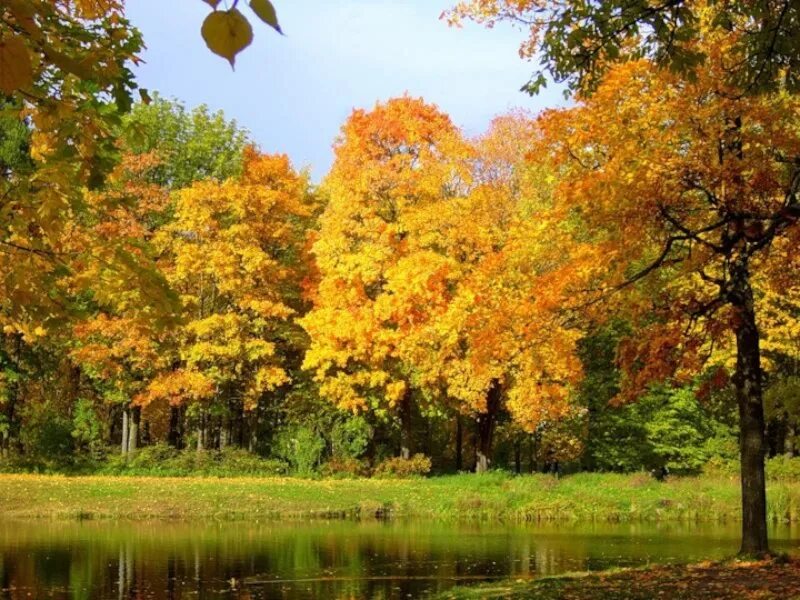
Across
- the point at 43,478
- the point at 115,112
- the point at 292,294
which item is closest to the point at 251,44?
the point at 115,112

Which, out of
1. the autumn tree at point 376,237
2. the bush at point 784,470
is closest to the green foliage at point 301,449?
the autumn tree at point 376,237

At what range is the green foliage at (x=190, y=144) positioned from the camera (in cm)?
3594

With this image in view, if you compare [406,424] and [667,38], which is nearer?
[667,38]

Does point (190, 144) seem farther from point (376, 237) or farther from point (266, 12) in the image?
point (266, 12)

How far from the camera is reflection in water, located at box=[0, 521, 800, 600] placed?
13.5m

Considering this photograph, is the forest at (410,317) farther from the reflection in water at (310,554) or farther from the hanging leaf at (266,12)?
the hanging leaf at (266,12)

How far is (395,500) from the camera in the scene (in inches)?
987

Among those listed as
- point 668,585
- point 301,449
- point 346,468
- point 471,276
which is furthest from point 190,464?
point 668,585

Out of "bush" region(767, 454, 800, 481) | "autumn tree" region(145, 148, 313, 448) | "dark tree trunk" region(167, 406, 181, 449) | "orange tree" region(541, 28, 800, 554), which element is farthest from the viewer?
"dark tree trunk" region(167, 406, 181, 449)

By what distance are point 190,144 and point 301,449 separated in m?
12.9

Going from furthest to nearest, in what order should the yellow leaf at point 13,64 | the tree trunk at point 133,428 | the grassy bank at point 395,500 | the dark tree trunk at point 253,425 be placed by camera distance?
the dark tree trunk at point 253,425, the tree trunk at point 133,428, the grassy bank at point 395,500, the yellow leaf at point 13,64

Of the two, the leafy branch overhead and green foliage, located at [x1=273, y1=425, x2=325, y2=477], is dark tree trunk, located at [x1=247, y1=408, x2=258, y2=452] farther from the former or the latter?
the leafy branch overhead

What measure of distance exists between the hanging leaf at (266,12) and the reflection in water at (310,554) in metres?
11.8

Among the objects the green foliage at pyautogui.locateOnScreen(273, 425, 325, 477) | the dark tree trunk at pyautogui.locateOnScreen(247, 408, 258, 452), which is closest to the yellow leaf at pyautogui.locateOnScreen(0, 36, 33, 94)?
the green foliage at pyautogui.locateOnScreen(273, 425, 325, 477)
